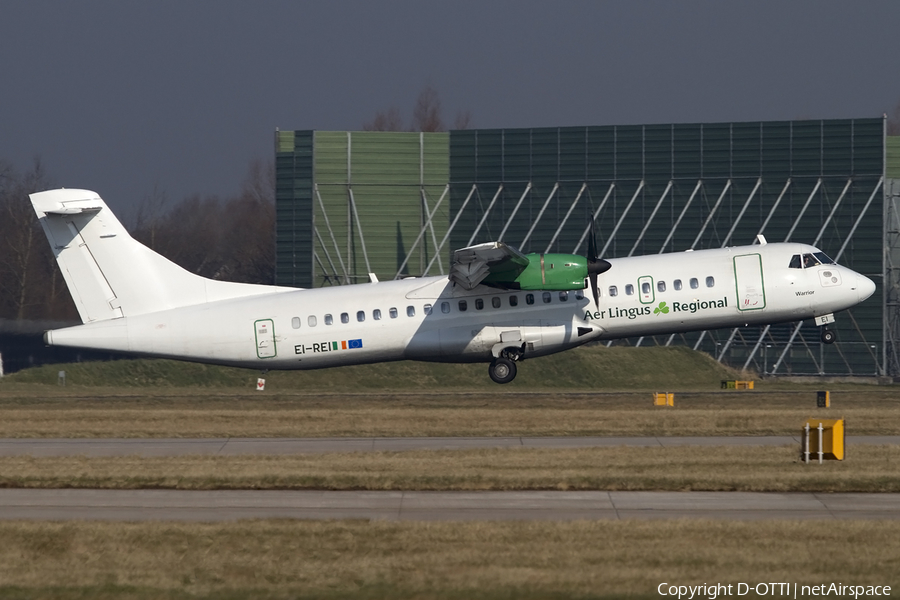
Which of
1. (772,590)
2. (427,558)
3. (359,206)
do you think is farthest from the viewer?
(359,206)

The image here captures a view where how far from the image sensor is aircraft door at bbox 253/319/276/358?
→ 92.8 feet

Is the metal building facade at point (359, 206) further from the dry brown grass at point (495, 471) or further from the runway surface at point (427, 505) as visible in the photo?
the runway surface at point (427, 505)

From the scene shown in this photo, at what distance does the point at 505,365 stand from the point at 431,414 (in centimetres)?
260

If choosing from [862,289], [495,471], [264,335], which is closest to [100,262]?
[264,335]

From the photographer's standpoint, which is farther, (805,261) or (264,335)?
(805,261)

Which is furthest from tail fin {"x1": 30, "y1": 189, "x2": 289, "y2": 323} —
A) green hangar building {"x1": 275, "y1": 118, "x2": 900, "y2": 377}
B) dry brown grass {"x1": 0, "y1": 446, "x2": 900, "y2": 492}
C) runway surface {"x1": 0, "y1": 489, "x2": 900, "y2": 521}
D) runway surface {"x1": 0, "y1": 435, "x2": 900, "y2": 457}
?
green hangar building {"x1": 275, "y1": 118, "x2": 900, "y2": 377}

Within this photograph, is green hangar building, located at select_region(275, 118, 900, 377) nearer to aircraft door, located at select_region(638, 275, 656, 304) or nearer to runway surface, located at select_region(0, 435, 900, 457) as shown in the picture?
aircraft door, located at select_region(638, 275, 656, 304)

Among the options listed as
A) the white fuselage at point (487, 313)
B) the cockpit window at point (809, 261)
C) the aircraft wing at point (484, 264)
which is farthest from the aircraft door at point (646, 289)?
the cockpit window at point (809, 261)

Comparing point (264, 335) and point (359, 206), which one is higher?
point (359, 206)

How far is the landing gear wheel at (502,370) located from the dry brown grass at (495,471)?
28.2 feet

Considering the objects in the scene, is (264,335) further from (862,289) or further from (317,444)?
(862,289)

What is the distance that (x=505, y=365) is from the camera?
29.1 metres

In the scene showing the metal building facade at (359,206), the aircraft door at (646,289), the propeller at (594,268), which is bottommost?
the aircraft door at (646,289)

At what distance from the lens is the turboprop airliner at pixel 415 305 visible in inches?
1096
